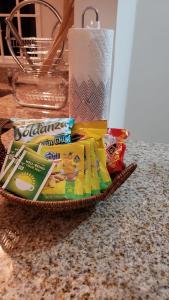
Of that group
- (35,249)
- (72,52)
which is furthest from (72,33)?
(35,249)

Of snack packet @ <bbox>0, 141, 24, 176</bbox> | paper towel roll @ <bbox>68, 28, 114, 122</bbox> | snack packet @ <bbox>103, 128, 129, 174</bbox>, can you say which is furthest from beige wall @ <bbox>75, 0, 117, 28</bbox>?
snack packet @ <bbox>0, 141, 24, 176</bbox>

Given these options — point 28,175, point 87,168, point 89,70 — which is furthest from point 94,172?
point 89,70

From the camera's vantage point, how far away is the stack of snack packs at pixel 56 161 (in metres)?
0.43

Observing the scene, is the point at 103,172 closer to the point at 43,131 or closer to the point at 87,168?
the point at 87,168

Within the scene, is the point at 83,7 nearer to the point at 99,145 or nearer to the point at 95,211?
the point at 99,145

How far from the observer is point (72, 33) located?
72 centimetres

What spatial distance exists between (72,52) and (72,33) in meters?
0.05

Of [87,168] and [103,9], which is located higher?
[103,9]

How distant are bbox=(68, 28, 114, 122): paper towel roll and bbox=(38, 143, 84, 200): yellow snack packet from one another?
0.34 metres

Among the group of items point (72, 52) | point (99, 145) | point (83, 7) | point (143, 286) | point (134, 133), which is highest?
point (83, 7)

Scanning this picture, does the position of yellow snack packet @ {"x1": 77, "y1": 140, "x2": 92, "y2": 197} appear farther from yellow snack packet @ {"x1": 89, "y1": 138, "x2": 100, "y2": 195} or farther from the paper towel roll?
the paper towel roll

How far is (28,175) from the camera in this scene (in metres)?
0.43

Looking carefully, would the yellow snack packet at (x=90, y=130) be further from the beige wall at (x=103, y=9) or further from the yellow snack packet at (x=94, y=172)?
the beige wall at (x=103, y=9)

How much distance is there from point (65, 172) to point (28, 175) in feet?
0.23
